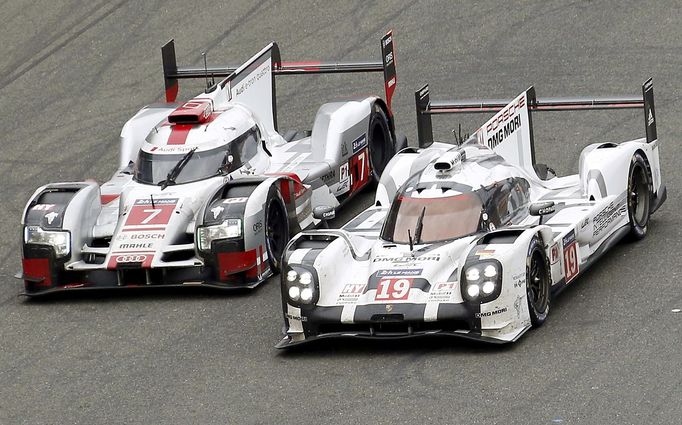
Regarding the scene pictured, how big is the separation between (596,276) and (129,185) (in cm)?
544

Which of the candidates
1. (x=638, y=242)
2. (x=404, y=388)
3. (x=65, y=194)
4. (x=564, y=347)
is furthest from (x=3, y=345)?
(x=638, y=242)

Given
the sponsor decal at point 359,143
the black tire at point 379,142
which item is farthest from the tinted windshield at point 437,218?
the black tire at point 379,142

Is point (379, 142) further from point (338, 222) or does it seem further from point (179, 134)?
point (179, 134)

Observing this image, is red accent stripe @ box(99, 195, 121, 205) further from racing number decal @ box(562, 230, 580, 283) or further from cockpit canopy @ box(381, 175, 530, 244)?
racing number decal @ box(562, 230, 580, 283)

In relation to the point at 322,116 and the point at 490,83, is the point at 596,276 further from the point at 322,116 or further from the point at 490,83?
the point at 490,83

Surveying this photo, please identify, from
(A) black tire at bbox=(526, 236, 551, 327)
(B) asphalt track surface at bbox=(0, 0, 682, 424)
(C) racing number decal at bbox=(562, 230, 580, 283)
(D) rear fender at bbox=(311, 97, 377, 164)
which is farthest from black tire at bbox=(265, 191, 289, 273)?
(A) black tire at bbox=(526, 236, 551, 327)

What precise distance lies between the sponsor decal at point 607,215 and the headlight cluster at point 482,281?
92.4 inches

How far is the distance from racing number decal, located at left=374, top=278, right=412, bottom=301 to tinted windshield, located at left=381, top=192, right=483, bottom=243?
0.80 metres

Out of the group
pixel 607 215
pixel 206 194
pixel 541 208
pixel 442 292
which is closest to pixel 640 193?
pixel 607 215

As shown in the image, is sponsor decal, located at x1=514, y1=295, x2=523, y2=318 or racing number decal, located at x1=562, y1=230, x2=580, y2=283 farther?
racing number decal, located at x1=562, y1=230, x2=580, y2=283

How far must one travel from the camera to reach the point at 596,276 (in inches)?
661

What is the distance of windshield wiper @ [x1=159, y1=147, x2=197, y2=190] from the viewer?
18.5 metres

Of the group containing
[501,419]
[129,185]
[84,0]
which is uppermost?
[84,0]

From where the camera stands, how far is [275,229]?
18.4 m
